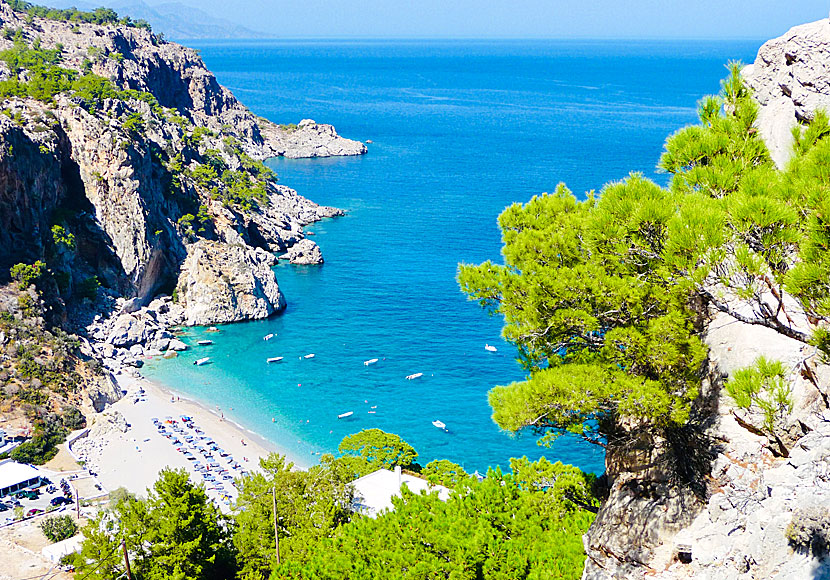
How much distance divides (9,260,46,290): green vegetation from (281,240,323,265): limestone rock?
28.1 metres

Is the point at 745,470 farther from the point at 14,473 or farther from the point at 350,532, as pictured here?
the point at 14,473

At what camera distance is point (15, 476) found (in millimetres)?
32938

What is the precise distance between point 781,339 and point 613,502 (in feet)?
13.9

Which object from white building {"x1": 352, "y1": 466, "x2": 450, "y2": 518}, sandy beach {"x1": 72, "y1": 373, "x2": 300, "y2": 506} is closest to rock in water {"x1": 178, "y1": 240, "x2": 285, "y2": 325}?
sandy beach {"x1": 72, "y1": 373, "x2": 300, "y2": 506}

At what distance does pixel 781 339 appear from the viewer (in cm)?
1134

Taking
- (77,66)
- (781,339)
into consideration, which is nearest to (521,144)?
(77,66)

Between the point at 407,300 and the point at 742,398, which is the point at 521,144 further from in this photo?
the point at 742,398

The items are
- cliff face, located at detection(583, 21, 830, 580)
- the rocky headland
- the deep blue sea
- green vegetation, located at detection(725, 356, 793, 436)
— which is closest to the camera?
cliff face, located at detection(583, 21, 830, 580)

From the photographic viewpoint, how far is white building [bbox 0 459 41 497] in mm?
32312

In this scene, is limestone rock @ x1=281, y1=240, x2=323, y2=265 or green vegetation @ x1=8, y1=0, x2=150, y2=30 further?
green vegetation @ x1=8, y1=0, x2=150, y2=30

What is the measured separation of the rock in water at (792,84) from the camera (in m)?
11.8

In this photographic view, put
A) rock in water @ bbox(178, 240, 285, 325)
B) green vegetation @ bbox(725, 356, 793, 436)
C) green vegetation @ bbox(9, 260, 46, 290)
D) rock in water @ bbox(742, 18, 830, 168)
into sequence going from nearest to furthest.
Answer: green vegetation @ bbox(725, 356, 793, 436), rock in water @ bbox(742, 18, 830, 168), green vegetation @ bbox(9, 260, 46, 290), rock in water @ bbox(178, 240, 285, 325)

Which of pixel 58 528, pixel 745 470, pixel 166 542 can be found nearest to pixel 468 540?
pixel 745 470

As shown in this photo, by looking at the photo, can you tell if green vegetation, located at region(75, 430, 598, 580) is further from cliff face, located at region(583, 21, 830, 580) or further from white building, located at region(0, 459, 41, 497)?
white building, located at region(0, 459, 41, 497)
